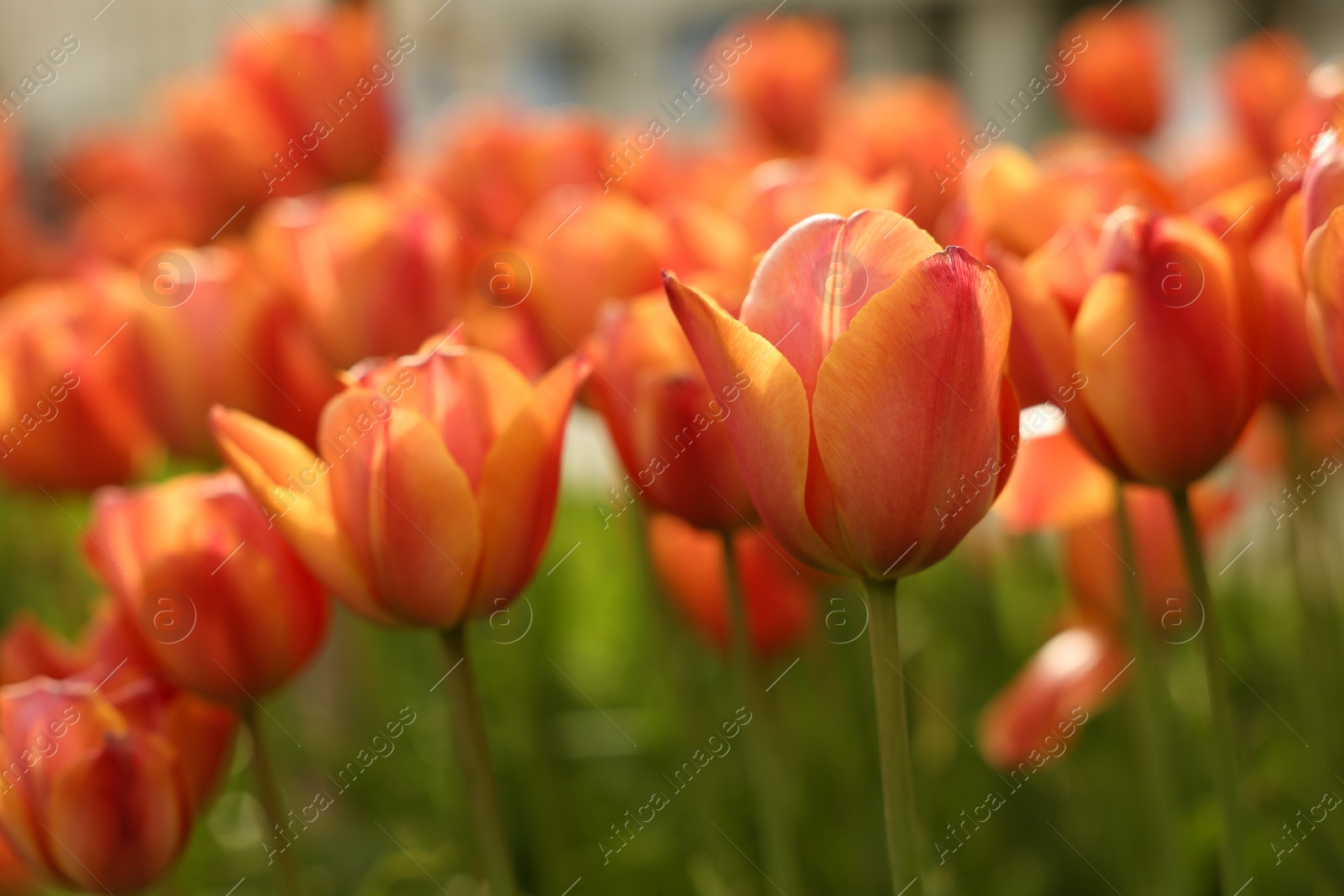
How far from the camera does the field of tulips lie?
562 millimetres

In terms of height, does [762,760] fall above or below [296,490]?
below

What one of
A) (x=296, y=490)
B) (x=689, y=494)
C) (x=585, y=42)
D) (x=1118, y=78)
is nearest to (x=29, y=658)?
(x=296, y=490)

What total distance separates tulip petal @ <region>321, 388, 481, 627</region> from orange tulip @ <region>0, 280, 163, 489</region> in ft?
1.77

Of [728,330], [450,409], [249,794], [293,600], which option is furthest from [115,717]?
[249,794]

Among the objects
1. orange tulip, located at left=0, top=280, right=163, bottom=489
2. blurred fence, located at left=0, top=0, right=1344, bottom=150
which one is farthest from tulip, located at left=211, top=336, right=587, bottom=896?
blurred fence, located at left=0, top=0, right=1344, bottom=150

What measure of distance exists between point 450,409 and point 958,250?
27cm

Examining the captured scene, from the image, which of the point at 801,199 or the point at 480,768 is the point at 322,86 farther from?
the point at 480,768

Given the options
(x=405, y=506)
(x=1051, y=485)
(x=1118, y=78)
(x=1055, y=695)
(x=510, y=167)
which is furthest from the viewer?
(x=1118, y=78)

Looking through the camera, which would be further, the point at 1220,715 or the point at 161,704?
the point at 161,704

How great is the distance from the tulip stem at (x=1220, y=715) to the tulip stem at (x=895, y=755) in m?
0.16

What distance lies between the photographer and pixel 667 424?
2.39 feet

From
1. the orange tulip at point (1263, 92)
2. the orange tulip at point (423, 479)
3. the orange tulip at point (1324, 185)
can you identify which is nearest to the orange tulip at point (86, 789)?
the orange tulip at point (423, 479)

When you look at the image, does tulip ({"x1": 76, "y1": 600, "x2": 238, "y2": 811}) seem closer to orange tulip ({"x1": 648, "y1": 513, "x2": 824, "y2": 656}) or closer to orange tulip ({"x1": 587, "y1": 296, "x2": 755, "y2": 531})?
orange tulip ({"x1": 587, "y1": 296, "x2": 755, "y2": 531})

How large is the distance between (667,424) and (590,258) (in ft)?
0.91
